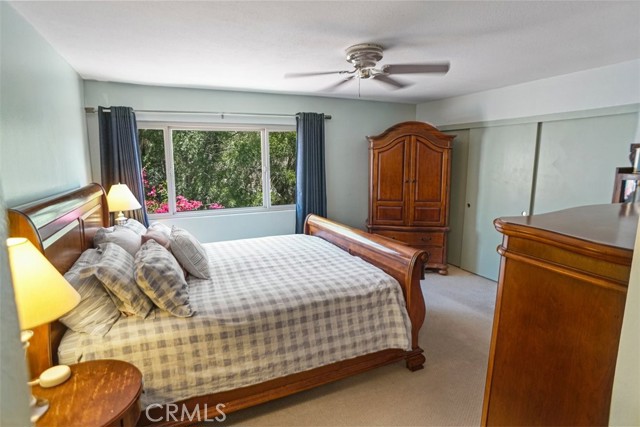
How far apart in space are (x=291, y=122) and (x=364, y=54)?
1.99 metres

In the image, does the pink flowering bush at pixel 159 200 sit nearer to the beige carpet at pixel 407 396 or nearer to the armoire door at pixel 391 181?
the armoire door at pixel 391 181

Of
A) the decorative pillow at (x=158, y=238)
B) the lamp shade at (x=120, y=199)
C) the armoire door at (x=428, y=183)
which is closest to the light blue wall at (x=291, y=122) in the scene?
the lamp shade at (x=120, y=199)

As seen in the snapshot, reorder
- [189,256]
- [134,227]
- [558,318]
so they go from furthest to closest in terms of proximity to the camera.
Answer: [134,227]
[189,256]
[558,318]

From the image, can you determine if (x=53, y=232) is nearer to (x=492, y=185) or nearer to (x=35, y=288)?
Result: (x=35, y=288)

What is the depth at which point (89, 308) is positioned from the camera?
172cm

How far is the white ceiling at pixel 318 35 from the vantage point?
182 cm

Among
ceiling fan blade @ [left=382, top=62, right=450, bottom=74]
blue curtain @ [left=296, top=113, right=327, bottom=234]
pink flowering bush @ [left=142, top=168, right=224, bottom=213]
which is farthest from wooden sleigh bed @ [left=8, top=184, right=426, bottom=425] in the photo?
blue curtain @ [left=296, top=113, right=327, bottom=234]

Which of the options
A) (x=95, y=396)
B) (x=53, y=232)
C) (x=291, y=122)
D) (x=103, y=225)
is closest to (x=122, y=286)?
(x=53, y=232)

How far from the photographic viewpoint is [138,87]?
353 cm

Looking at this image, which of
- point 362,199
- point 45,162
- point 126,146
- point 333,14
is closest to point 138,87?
point 126,146

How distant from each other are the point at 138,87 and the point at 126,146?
0.64 m

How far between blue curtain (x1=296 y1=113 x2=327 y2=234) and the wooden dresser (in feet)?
11.4

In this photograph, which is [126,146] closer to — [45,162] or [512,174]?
[45,162]

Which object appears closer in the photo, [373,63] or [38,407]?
[38,407]
